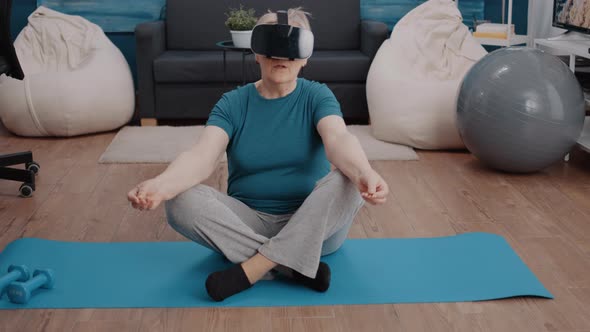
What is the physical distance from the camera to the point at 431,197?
11.9ft

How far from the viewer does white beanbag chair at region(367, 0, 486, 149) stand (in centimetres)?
440

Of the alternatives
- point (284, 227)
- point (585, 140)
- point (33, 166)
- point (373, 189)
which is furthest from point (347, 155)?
point (585, 140)

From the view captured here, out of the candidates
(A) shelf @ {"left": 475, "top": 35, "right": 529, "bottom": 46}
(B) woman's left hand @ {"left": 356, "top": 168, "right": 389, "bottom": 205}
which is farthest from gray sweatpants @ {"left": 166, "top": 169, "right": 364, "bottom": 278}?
(A) shelf @ {"left": 475, "top": 35, "right": 529, "bottom": 46}

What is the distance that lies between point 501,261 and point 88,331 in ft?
4.49

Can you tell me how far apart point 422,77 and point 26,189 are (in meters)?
2.27

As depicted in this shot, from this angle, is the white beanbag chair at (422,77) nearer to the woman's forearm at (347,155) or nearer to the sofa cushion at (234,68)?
the sofa cushion at (234,68)

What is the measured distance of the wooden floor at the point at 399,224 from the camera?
2.39m

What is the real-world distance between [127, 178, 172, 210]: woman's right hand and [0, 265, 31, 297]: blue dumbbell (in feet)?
1.59

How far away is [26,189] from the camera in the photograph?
361 centimetres

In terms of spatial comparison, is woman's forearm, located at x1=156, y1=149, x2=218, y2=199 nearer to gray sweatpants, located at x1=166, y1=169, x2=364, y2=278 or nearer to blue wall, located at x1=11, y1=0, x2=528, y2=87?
gray sweatpants, located at x1=166, y1=169, x2=364, y2=278

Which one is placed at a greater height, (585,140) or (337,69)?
(337,69)

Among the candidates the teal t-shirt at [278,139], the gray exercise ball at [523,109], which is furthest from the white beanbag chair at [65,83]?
the teal t-shirt at [278,139]

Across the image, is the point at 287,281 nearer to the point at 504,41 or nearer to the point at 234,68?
the point at 234,68

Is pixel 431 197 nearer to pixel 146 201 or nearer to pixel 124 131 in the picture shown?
pixel 146 201
